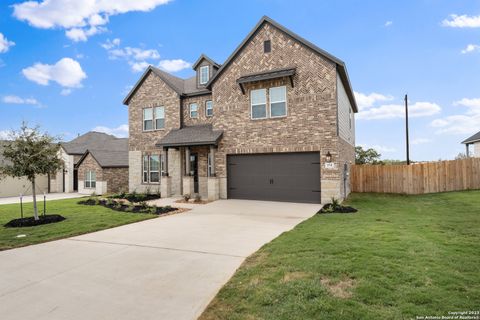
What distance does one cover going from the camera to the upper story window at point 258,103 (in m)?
14.6

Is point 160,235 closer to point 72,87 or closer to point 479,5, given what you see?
point 479,5

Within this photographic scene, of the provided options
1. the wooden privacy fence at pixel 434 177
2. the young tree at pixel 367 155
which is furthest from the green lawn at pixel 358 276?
the young tree at pixel 367 155

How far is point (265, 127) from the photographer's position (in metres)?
14.4

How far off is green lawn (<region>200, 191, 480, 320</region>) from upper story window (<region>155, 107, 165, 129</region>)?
1443 cm

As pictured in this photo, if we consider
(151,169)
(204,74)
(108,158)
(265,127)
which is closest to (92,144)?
(108,158)

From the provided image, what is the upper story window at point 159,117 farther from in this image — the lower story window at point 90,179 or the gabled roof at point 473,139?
the gabled roof at point 473,139

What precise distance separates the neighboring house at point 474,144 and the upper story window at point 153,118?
1153 inches

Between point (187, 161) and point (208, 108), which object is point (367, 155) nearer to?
point (208, 108)

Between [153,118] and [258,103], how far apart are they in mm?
8596

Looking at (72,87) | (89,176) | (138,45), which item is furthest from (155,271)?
(72,87)

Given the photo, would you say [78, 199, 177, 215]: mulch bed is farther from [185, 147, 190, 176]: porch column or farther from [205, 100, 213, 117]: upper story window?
[205, 100, 213, 117]: upper story window

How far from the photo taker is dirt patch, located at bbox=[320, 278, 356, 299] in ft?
12.0

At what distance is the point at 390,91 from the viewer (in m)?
24.7

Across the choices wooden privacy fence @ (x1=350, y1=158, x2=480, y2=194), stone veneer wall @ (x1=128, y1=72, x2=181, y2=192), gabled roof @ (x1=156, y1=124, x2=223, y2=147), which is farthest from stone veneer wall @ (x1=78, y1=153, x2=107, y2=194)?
wooden privacy fence @ (x1=350, y1=158, x2=480, y2=194)
